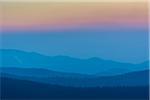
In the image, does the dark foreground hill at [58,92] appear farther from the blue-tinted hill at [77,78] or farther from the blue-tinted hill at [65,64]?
the blue-tinted hill at [65,64]

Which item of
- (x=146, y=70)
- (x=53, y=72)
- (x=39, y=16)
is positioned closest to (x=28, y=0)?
(x=39, y=16)

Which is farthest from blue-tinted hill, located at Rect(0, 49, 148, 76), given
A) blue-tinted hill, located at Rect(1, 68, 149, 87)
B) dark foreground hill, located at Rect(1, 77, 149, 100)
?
dark foreground hill, located at Rect(1, 77, 149, 100)

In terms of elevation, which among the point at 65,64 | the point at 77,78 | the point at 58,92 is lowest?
the point at 58,92

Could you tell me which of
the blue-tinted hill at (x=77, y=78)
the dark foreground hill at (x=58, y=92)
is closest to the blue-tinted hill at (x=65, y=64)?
the blue-tinted hill at (x=77, y=78)

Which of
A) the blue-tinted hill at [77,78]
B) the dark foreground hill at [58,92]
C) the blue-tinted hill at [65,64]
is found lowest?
the dark foreground hill at [58,92]

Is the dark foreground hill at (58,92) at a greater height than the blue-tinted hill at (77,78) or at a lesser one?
lesser

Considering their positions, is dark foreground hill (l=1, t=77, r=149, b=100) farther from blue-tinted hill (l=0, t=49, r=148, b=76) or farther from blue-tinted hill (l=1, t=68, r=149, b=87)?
blue-tinted hill (l=0, t=49, r=148, b=76)

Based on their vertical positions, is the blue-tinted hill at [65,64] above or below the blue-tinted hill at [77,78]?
above
